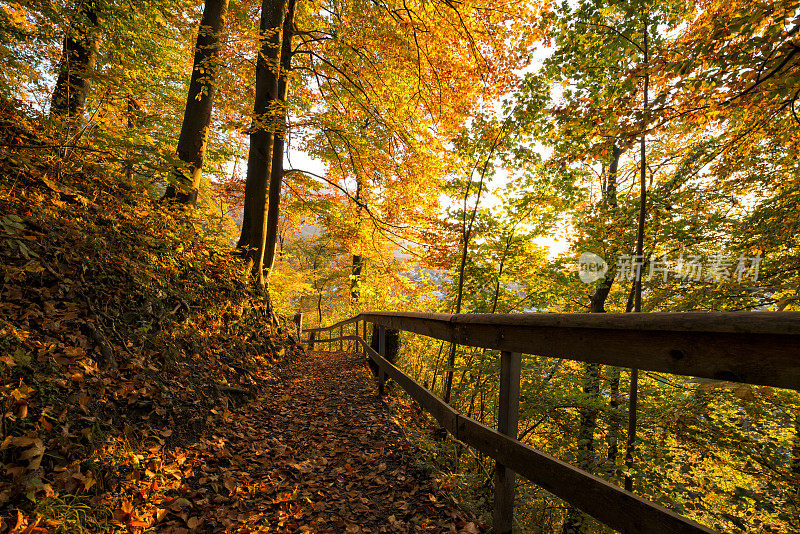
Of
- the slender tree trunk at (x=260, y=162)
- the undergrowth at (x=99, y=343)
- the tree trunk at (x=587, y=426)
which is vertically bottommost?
the tree trunk at (x=587, y=426)

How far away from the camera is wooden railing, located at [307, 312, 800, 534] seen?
0.98 m

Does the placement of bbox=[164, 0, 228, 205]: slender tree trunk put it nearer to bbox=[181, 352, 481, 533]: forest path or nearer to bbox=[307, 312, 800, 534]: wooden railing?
bbox=[181, 352, 481, 533]: forest path

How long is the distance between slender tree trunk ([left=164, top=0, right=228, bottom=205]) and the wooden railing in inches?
251

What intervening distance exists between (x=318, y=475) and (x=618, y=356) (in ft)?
9.64

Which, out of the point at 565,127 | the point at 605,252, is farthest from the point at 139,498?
the point at 605,252

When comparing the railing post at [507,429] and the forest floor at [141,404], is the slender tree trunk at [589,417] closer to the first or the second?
the forest floor at [141,404]

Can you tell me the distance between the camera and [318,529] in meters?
2.47

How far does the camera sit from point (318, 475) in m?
3.21

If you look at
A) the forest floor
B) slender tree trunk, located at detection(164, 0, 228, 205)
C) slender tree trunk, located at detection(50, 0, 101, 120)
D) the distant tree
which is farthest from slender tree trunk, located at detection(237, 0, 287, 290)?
slender tree trunk, located at detection(50, 0, 101, 120)

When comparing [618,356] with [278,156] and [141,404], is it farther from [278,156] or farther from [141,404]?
[278,156]

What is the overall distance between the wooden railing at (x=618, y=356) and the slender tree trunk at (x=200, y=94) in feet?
20.9

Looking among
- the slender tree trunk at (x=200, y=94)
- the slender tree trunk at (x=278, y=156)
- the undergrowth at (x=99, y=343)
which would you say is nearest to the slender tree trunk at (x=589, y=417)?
the undergrowth at (x=99, y=343)

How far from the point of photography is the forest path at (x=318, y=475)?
8.15 feet

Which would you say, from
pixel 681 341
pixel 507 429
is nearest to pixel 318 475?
pixel 507 429
